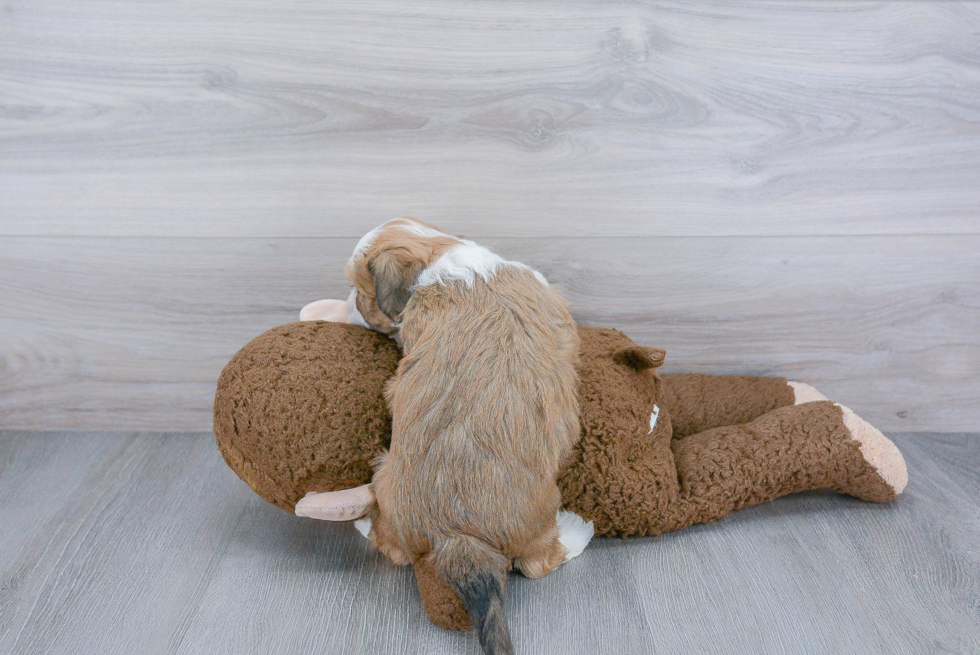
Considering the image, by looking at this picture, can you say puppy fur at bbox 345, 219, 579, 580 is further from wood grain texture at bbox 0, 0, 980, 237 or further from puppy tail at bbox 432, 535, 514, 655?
wood grain texture at bbox 0, 0, 980, 237

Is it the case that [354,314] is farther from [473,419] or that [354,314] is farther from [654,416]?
[654,416]

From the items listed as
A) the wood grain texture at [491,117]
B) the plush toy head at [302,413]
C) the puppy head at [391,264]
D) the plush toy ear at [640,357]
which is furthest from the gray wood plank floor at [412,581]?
the wood grain texture at [491,117]

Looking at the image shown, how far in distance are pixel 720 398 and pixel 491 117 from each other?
738 mm

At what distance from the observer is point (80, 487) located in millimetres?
1390

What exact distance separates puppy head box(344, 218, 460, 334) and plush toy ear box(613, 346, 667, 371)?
0.36 meters

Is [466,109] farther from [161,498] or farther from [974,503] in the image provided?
[974,503]

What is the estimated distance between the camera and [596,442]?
1.14 m

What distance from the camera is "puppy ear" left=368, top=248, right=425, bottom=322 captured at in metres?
1.06

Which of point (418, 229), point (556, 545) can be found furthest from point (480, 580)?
point (418, 229)

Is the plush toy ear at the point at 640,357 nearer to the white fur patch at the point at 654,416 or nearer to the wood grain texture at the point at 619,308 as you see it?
the white fur patch at the point at 654,416

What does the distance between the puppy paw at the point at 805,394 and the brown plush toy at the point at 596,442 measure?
12 centimetres

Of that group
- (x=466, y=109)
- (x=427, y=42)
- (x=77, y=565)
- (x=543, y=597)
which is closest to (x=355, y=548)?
(x=543, y=597)

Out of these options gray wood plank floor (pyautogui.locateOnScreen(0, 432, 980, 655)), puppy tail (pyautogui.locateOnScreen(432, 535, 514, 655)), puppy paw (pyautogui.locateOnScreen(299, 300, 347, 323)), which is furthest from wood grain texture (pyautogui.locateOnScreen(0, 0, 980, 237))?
puppy tail (pyautogui.locateOnScreen(432, 535, 514, 655))

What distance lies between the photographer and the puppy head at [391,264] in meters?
1.07
